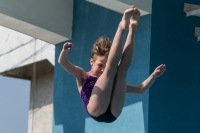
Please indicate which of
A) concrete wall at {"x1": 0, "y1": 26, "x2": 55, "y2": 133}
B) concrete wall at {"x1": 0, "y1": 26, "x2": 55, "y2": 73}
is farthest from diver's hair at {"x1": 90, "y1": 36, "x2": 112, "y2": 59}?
concrete wall at {"x1": 0, "y1": 26, "x2": 55, "y2": 133}

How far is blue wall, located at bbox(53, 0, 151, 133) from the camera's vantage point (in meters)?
5.38

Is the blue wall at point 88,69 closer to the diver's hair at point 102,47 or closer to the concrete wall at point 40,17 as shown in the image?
the concrete wall at point 40,17

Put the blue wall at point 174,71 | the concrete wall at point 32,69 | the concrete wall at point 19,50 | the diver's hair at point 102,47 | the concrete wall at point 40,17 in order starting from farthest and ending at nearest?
the concrete wall at point 32,69 → the concrete wall at point 19,50 → the concrete wall at point 40,17 → the blue wall at point 174,71 → the diver's hair at point 102,47

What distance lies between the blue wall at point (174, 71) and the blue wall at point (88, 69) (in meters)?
0.10

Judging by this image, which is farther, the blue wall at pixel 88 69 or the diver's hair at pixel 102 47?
the blue wall at pixel 88 69

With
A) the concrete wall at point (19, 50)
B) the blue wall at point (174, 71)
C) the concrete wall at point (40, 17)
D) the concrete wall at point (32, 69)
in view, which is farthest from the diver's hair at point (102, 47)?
the concrete wall at point (32, 69)

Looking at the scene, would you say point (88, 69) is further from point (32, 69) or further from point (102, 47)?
point (32, 69)

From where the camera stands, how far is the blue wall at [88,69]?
17.6 ft

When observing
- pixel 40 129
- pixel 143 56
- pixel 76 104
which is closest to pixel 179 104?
pixel 143 56

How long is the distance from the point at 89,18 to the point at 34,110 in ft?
11.1

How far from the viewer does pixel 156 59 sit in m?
5.35

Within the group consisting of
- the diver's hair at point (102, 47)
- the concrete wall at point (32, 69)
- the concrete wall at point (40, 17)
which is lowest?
the concrete wall at point (32, 69)

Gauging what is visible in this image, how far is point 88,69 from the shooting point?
20.5 ft

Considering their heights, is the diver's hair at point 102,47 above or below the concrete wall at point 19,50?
above
